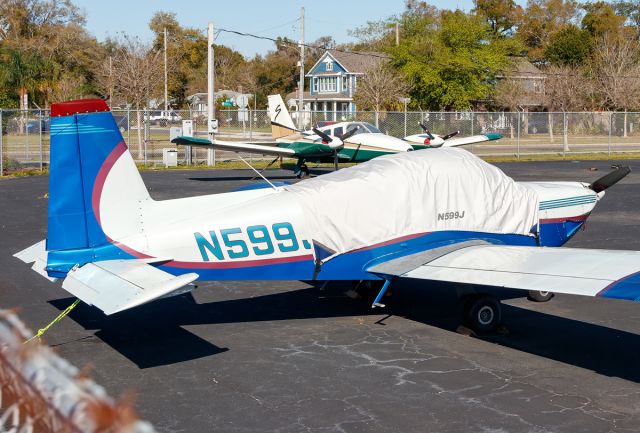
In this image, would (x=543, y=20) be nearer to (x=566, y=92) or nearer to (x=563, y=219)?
(x=566, y=92)

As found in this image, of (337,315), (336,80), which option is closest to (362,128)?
(337,315)

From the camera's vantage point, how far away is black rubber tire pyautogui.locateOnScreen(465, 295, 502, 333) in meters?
9.42

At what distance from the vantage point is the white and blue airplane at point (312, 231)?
8109mm

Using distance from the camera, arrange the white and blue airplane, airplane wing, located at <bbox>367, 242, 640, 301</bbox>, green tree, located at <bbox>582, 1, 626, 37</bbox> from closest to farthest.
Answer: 1. airplane wing, located at <bbox>367, 242, 640, 301</bbox>
2. the white and blue airplane
3. green tree, located at <bbox>582, 1, 626, 37</bbox>

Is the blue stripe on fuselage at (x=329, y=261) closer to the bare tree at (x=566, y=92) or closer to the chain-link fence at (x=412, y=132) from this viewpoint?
the chain-link fence at (x=412, y=132)

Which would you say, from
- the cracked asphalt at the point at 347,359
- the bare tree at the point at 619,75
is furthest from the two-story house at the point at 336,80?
the cracked asphalt at the point at 347,359

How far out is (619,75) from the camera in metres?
63.6

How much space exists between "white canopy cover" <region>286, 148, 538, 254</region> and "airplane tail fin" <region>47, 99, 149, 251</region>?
2.25 meters

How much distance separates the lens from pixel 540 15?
10450cm

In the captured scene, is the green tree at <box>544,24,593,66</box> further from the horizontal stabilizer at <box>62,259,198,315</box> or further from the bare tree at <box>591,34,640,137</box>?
the horizontal stabilizer at <box>62,259,198,315</box>

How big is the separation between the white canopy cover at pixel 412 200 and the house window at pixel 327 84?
251 feet

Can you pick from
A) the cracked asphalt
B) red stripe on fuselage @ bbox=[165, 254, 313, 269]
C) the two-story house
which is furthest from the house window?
red stripe on fuselage @ bbox=[165, 254, 313, 269]

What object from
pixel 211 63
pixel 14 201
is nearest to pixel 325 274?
pixel 14 201

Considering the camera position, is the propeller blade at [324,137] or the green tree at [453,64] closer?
the propeller blade at [324,137]
